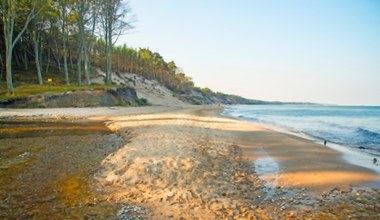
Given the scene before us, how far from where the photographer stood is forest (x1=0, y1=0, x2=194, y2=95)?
32156 mm

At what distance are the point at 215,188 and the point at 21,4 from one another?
34.8 meters

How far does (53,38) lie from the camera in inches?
2099

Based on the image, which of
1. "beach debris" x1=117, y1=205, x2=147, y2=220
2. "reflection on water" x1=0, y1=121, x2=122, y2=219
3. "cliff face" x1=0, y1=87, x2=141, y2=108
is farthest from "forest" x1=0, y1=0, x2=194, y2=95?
"beach debris" x1=117, y1=205, x2=147, y2=220

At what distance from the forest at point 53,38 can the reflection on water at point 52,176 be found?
2054cm

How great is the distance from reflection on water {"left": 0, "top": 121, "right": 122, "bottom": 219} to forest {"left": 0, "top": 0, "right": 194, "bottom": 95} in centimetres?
2054

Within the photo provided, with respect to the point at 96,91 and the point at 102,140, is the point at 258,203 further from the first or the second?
the point at 96,91

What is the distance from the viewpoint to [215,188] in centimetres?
666

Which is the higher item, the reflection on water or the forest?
the forest

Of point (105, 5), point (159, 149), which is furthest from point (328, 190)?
point (105, 5)

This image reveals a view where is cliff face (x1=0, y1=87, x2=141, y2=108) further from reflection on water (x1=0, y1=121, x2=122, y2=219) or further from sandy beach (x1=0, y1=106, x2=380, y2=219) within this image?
sandy beach (x1=0, y1=106, x2=380, y2=219)

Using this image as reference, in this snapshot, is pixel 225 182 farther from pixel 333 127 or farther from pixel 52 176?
pixel 333 127

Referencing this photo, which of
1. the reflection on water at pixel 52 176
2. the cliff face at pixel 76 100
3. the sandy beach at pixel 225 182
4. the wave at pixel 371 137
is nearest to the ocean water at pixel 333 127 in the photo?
the wave at pixel 371 137

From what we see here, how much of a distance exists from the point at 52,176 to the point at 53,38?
52.9 metres

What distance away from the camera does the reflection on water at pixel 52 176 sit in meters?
5.16
